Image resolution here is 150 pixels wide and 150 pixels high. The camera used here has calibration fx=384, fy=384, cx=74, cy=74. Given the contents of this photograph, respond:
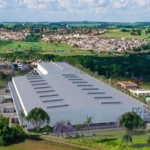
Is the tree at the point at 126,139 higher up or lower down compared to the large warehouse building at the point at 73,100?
lower down

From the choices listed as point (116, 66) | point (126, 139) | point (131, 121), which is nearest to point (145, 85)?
point (116, 66)

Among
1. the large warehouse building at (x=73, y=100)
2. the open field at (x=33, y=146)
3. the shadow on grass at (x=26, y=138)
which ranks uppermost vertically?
the large warehouse building at (x=73, y=100)

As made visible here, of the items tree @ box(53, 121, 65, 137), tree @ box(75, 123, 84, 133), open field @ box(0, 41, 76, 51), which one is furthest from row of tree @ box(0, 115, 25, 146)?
open field @ box(0, 41, 76, 51)

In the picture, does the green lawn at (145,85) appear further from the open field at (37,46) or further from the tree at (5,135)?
the open field at (37,46)

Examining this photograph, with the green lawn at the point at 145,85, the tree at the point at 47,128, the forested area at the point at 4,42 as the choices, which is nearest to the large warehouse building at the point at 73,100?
the tree at the point at 47,128

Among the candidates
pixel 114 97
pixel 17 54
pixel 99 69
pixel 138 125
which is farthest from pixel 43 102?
pixel 17 54

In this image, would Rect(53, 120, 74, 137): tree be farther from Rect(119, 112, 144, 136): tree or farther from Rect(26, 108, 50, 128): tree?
Rect(119, 112, 144, 136): tree

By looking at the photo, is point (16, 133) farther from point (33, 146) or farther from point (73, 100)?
point (73, 100)
